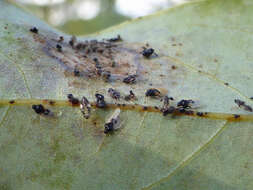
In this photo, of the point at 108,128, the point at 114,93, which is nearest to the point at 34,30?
the point at 114,93

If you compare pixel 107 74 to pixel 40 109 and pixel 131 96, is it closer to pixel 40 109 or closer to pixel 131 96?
pixel 131 96

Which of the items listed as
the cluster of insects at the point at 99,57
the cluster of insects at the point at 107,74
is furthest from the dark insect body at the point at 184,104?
the cluster of insects at the point at 99,57

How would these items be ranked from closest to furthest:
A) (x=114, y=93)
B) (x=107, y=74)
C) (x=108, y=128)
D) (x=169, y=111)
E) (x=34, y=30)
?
1. (x=108, y=128)
2. (x=169, y=111)
3. (x=114, y=93)
4. (x=107, y=74)
5. (x=34, y=30)

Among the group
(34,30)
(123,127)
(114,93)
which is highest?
(34,30)

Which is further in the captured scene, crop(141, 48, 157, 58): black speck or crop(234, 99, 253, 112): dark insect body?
crop(141, 48, 157, 58): black speck

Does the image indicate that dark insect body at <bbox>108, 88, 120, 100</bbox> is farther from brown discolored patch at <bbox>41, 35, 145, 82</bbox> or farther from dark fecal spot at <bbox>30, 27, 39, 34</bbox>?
dark fecal spot at <bbox>30, 27, 39, 34</bbox>

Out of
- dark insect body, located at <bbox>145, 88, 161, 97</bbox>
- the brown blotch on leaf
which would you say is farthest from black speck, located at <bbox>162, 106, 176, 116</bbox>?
the brown blotch on leaf

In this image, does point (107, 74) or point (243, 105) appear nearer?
point (243, 105)

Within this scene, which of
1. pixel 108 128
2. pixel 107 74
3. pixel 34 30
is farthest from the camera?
pixel 34 30

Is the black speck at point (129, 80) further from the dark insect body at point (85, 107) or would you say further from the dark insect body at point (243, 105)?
the dark insect body at point (243, 105)
